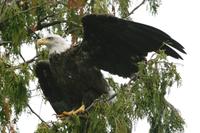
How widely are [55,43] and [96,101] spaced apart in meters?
2.21

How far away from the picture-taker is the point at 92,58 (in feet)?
31.3

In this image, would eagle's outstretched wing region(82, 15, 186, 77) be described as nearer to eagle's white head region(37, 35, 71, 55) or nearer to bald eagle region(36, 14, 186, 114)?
bald eagle region(36, 14, 186, 114)

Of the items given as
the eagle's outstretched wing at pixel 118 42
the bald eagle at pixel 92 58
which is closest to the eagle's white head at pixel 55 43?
the bald eagle at pixel 92 58

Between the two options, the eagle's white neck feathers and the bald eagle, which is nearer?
the bald eagle

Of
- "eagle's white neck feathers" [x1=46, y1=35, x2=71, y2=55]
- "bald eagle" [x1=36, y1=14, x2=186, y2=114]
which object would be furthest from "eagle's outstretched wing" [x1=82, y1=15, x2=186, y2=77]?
"eagle's white neck feathers" [x1=46, y1=35, x2=71, y2=55]

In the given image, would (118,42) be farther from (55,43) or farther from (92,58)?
(55,43)

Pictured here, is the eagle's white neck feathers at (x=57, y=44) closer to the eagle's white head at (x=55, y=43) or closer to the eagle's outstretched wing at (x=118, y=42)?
the eagle's white head at (x=55, y=43)

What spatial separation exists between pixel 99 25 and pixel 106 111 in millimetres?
1668

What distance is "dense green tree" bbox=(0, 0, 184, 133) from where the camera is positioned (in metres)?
7.69

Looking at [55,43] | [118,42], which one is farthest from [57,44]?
[118,42]

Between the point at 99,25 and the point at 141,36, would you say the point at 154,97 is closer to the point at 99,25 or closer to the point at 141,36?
the point at 141,36

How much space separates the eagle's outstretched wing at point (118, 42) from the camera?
341 inches

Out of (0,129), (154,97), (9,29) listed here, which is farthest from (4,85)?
(154,97)

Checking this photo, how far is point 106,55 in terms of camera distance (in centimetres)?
938
